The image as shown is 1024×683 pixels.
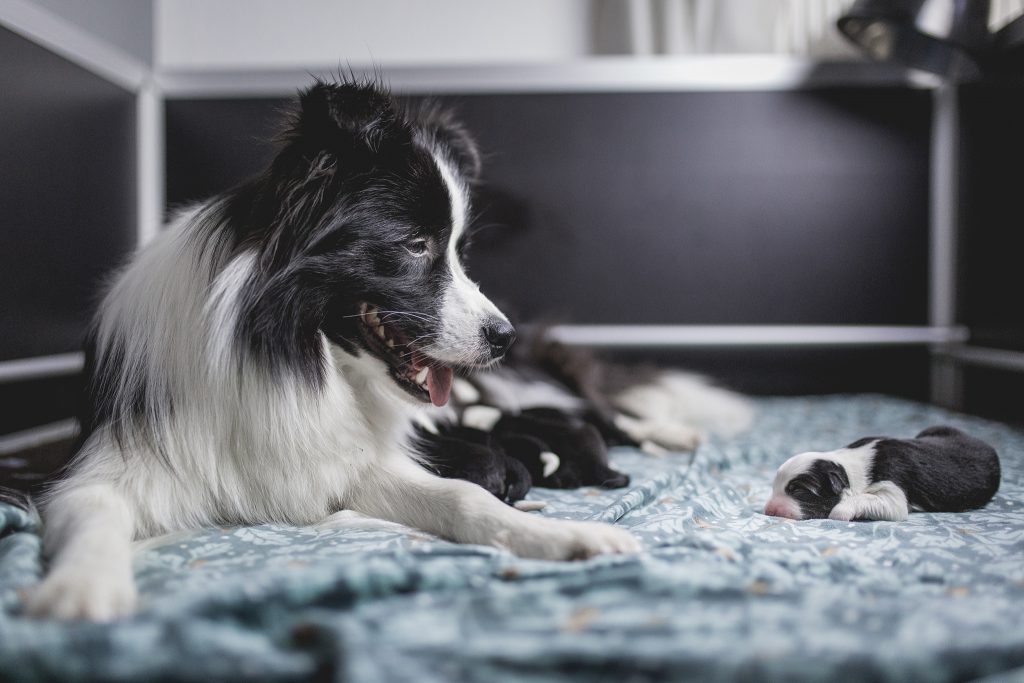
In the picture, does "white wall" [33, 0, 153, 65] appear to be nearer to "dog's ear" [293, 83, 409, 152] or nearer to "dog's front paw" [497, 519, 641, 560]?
"dog's ear" [293, 83, 409, 152]

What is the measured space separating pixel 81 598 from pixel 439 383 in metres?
0.94

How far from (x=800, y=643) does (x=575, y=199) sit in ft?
9.22

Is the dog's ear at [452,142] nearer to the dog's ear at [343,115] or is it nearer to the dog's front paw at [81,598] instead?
the dog's ear at [343,115]

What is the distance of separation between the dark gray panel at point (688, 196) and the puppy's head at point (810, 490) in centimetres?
192

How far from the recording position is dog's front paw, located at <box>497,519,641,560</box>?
4.31ft

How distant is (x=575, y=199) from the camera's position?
358 cm

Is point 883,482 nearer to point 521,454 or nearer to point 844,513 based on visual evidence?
point 844,513

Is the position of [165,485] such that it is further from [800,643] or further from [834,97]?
[834,97]

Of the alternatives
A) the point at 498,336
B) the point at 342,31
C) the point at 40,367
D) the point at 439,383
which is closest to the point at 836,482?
the point at 498,336

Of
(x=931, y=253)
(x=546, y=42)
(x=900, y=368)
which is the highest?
(x=546, y=42)

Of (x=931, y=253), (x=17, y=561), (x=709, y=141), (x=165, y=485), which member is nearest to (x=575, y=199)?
(x=709, y=141)

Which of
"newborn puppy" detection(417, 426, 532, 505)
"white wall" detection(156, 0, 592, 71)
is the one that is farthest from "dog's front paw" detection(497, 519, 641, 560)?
"white wall" detection(156, 0, 592, 71)

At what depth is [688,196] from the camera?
3582mm

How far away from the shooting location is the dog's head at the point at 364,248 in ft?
5.18
